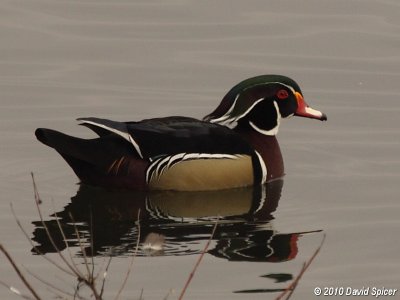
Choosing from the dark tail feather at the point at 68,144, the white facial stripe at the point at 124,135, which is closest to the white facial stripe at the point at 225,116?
the white facial stripe at the point at 124,135

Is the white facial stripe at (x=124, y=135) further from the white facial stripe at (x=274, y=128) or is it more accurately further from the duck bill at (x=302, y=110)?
the duck bill at (x=302, y=110)

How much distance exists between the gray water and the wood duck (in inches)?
12.4

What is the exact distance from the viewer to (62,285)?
11.1 meters

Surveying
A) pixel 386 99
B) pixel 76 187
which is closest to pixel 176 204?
pixel 76 187

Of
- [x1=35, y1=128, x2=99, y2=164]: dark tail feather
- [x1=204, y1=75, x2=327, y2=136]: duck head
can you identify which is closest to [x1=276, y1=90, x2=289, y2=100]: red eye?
[x1=204, y1=75, x2=327, y2=136]: duck head

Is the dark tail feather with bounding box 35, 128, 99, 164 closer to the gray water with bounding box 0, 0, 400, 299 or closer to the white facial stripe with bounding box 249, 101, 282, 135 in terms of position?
the gray water with bounding box 0, 0, 400, 299

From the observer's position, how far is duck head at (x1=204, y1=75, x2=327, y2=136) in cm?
1507

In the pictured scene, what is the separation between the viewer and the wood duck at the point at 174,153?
14.2 metres

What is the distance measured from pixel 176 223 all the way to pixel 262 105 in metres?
2.54

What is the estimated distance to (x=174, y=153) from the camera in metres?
14.4

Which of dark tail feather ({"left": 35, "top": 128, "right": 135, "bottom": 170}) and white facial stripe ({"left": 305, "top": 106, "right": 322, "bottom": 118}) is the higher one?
white facial stripe ({"left": 305, "top": 106, "right": 322, "bottom": 118})

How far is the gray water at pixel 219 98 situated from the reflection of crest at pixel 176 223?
14 cm

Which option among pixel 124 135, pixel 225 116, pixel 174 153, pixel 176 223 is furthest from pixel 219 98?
pixel 176 223

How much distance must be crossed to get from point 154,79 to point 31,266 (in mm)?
6630
